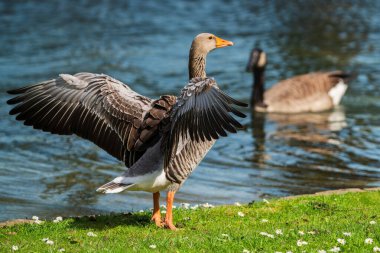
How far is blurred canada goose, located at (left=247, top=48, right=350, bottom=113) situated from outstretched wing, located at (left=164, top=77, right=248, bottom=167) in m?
9.92

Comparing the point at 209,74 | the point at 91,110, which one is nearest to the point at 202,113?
the point at 91,110

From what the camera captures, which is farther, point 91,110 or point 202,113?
point 91,110

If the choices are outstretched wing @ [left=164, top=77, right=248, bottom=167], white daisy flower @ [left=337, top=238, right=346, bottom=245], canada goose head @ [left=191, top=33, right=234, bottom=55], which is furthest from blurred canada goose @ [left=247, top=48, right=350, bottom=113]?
white daisy flower @ [left=337, top=238, right=346, bottom=245]

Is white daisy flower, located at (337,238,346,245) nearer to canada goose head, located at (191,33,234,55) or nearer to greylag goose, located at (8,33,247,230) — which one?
greylag goose, located at (8,33,247,230)

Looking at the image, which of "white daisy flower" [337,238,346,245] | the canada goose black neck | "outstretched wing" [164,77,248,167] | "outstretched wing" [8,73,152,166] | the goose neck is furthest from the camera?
the canada goose black neck

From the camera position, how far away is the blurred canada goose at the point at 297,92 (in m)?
17.9

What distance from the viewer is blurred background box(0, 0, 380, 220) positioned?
12078 mm

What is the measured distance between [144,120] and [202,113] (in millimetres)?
971

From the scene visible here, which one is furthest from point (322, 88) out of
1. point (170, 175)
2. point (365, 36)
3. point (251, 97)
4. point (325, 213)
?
point (170, 175)

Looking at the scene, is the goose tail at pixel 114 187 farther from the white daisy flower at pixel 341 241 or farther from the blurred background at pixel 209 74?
the blurred background at pixel 209 74

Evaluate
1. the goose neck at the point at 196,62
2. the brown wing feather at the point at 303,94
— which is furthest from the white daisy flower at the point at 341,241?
the brown wing feather at the point at 303,94

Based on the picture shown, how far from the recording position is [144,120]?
8.55 m

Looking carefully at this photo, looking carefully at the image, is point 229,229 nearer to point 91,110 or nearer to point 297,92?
point 91,110

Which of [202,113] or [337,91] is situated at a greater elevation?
[202,113]
